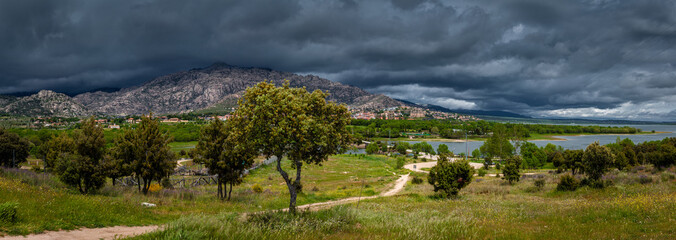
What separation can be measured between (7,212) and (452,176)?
89.1 feet

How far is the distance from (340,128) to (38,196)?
1219 cm

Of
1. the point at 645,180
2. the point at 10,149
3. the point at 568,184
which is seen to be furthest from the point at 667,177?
the point at 10,149

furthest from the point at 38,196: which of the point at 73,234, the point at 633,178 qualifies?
the point at 633,178

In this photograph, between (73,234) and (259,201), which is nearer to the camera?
(73,234)

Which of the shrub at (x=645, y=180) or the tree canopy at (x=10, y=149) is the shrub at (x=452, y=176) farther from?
the tree canopy at (x=10, y=149)

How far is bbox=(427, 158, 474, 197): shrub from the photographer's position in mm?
27288

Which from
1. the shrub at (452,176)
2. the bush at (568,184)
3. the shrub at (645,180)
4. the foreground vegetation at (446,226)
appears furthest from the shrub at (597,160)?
the foreground vegetation at (446,226)

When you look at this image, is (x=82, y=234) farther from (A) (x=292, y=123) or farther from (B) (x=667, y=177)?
(B) (x=667, y=177)

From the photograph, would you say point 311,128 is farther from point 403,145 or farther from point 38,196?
point 403,145

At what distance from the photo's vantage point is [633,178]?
2555cm

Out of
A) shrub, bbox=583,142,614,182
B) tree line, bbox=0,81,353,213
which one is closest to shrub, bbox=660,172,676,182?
shrub, bbox=583,142,614,182

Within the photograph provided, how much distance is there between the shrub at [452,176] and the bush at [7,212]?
26.3 meters

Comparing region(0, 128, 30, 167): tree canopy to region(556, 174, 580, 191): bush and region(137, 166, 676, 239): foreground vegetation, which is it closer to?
region(137, 166, 676, 239): foreground vegetation

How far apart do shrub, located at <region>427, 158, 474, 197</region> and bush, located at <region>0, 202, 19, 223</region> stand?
2633 cm
